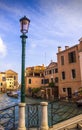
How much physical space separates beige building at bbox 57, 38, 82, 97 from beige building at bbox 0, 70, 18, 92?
5428 cm

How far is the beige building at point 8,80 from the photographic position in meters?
81.8

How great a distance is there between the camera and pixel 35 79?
1802 inches

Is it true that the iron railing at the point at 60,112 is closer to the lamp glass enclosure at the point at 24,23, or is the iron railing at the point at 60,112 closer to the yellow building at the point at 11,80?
the lamp glass enclosure at the point at 24,23

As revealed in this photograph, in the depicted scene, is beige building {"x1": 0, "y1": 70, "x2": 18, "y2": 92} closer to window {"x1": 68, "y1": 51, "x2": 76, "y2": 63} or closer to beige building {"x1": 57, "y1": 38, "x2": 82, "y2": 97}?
beige building {"x1": 57, "y1": 38, "x2": 82, "y2": 97}

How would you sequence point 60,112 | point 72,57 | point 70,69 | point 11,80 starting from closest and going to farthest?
point 60,112
point 72,57
point 70,69
point 11,80

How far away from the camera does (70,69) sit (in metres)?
28.9

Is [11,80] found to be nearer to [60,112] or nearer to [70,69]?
[70,69]

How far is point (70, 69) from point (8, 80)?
59.4m

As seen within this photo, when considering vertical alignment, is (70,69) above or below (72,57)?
below

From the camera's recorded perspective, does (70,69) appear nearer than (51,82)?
Yes

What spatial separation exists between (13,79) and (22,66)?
8183 centimetres

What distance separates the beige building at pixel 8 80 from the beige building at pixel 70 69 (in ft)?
178

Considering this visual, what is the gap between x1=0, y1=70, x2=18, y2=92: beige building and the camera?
81750 mm

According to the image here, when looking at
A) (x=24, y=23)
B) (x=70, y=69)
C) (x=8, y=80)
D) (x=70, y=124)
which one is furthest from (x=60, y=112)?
(x=8, y=80)
